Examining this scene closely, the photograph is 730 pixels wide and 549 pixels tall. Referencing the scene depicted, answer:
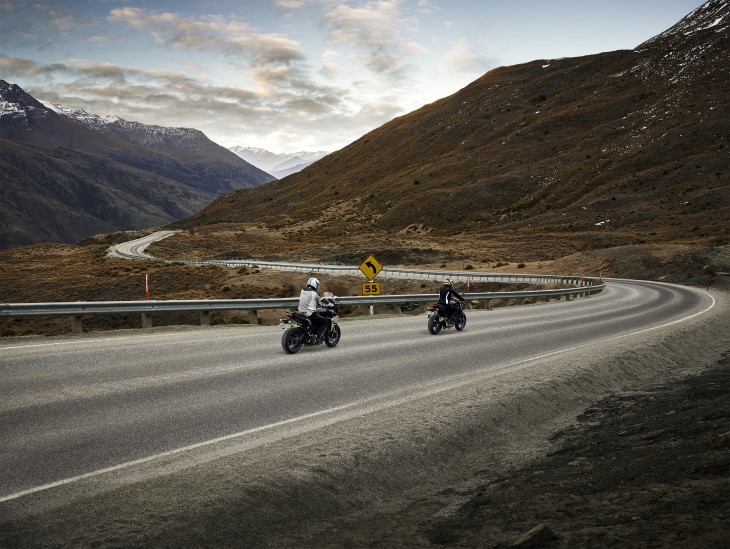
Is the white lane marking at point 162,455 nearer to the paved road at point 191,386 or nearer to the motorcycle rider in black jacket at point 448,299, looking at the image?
the paved road at point 191,386

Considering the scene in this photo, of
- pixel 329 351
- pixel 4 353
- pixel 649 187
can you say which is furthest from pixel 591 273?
pixel 4 353

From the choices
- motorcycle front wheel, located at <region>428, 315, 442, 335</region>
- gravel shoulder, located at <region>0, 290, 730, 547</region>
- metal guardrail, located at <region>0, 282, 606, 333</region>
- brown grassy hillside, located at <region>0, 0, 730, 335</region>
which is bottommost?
gravel shoulder, located at <region>0, 290, 730, 547</region>

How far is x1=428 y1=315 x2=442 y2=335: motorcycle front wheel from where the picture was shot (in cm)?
1642

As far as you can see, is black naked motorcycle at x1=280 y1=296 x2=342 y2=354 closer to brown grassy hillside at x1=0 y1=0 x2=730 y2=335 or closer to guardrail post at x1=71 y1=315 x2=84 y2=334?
guardrail post at x1=71 y1=315 x2=84 y2=334

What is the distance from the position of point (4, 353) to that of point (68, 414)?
456cm

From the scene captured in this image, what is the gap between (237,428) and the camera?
7.19 metres

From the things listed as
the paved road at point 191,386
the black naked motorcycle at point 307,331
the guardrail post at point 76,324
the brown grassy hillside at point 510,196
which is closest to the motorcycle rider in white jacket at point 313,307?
the black naked motorcycle at point 307,331

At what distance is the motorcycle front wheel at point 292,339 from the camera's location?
1241cm

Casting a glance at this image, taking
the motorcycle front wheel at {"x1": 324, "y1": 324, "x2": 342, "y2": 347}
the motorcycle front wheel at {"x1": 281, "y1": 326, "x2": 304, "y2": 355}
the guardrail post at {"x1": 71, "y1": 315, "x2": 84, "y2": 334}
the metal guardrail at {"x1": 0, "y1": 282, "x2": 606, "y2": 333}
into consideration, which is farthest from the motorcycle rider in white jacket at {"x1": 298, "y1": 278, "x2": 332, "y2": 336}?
the guardrail post at {"x1": 71, "y1": 315, "x2": 84, "y2": 334}

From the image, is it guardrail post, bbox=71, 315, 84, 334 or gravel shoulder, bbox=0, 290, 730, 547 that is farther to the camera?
guardrail post, bbox=71, 315, 84, 334

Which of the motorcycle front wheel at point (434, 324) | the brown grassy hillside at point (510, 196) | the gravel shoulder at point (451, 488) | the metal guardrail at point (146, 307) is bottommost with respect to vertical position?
the gravel shoulder at point (451, 488)

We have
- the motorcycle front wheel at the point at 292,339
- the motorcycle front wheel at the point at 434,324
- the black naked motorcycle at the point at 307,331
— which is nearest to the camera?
the motorcycle front wheel at the point at 292,339

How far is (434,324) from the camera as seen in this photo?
650 inches

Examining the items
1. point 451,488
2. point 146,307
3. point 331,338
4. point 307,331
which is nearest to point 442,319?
point 331,338
